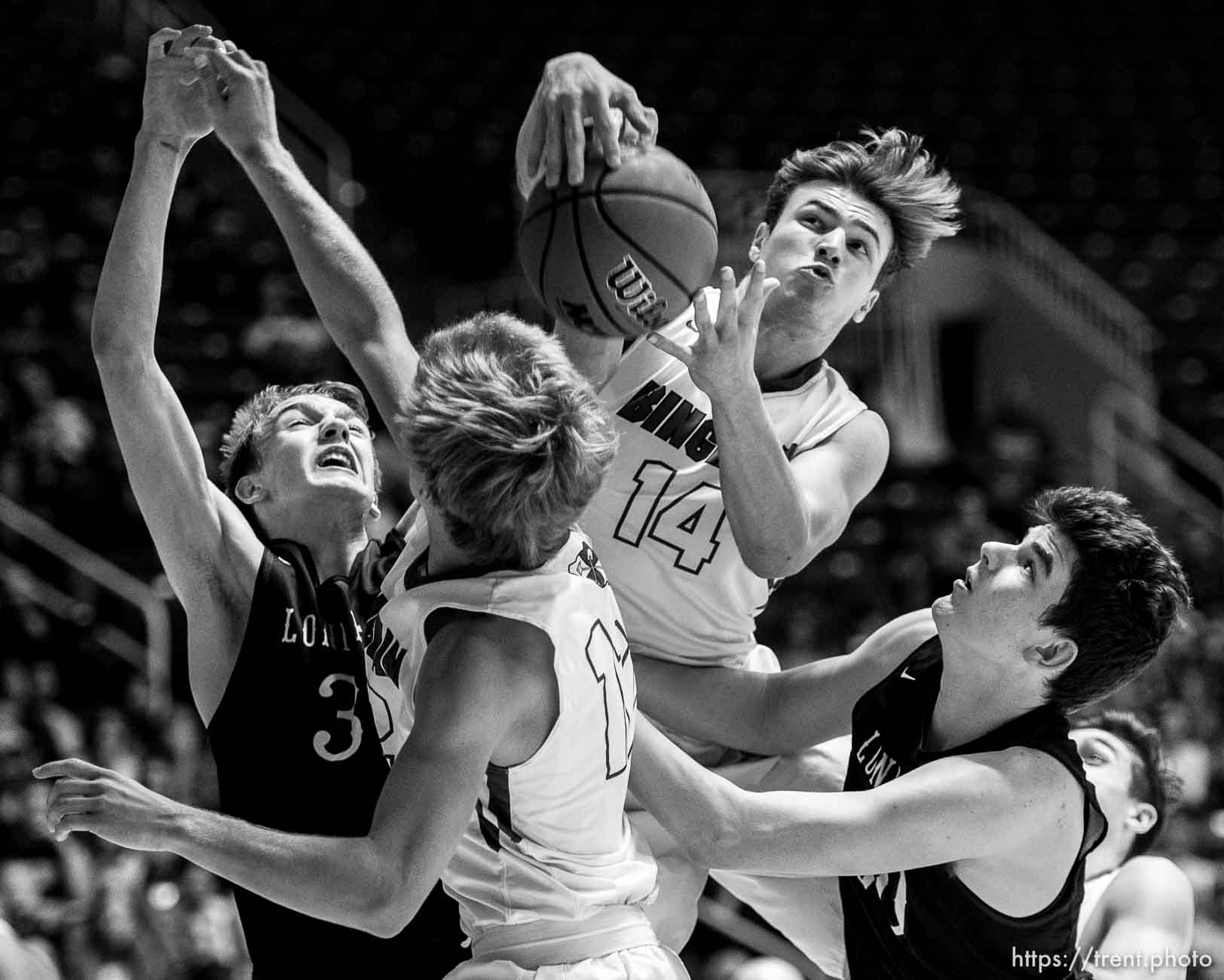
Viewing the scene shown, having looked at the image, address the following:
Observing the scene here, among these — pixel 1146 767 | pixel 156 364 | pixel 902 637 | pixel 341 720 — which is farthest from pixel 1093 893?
pixel 156 364

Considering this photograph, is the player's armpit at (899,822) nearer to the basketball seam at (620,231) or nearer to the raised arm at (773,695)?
the raised arm at (773,695)

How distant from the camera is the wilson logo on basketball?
3174 millimetres

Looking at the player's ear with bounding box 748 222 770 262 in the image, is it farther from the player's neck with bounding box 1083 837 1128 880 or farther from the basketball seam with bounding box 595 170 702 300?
the player's neck with bounding box 1083 837 1128 880

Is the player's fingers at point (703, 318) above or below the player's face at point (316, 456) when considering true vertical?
above

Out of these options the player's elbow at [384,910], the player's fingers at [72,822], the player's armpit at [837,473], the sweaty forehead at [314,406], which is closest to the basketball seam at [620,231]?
the player's armpit at [837,473]

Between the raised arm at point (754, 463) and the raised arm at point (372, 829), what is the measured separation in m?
0.85

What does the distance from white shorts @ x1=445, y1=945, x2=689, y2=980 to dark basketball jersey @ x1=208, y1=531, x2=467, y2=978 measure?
1.92 feet

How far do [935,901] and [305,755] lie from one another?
1.29 m

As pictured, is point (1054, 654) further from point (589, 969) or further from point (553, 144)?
point (553, 144)

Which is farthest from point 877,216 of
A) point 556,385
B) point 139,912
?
point 139,912

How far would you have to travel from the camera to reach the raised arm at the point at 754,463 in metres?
3.07

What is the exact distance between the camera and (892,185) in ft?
12.6

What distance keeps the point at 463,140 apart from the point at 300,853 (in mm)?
11820

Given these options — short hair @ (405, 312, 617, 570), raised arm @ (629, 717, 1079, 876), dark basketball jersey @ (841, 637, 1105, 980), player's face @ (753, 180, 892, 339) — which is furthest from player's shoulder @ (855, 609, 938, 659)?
short hair @ (405, 312, 617, 570)
